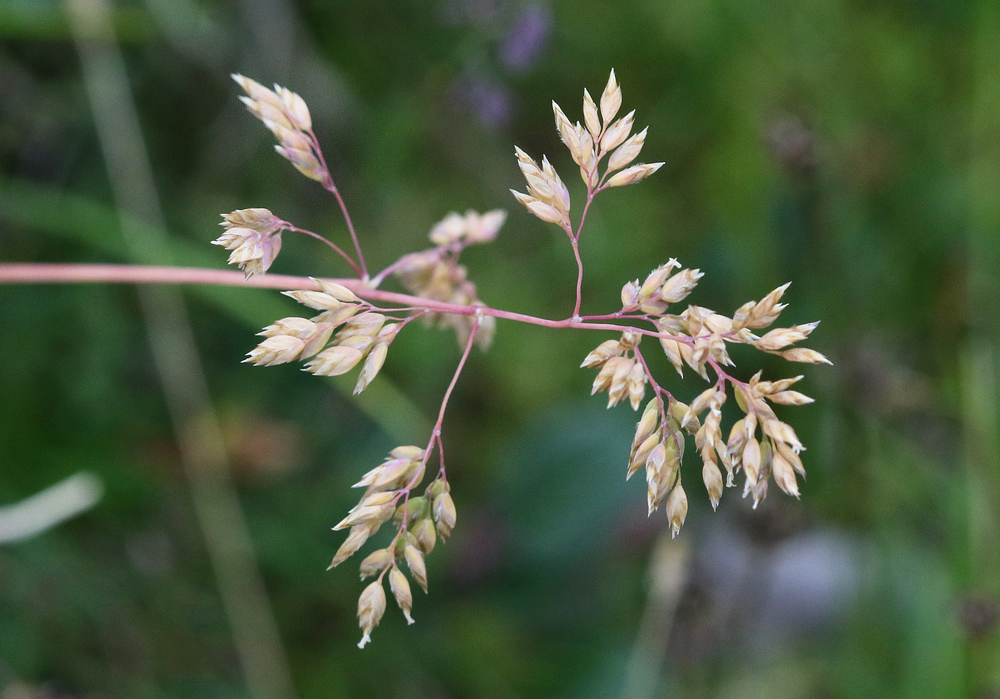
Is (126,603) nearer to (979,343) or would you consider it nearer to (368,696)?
(368,696)

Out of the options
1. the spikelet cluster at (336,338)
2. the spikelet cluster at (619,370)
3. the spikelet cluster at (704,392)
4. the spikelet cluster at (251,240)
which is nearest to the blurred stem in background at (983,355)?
the spikelet cluster at (704,392)

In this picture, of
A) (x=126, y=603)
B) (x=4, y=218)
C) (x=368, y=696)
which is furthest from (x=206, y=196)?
(x=368, y=696)

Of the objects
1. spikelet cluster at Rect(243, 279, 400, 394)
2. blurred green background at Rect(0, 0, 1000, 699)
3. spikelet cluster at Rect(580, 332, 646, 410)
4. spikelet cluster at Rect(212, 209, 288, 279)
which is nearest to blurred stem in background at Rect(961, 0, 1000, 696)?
blurred green background at Rect(0, 0, 1000, 699)

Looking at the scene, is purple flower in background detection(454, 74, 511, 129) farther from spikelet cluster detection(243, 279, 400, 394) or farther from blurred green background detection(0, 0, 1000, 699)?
spikelet cluster detection(243, 279, 400, 394)

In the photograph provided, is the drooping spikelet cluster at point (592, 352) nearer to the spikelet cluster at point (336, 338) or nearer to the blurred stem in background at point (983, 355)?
the spikelet cluster at point (336, 338)

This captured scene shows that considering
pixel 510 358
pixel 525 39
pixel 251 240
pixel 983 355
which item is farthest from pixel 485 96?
pixel 983 355

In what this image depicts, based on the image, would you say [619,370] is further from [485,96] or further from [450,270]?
[485,96]
